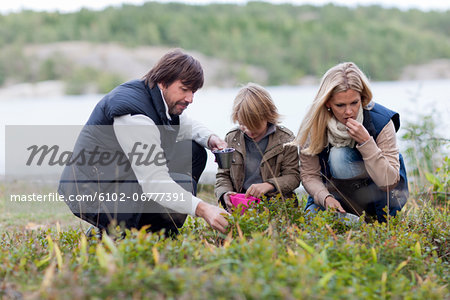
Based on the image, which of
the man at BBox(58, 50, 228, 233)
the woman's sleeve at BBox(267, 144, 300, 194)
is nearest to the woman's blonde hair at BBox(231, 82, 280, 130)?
the woman's sleeve at BBox(267, 144, 300, 194)

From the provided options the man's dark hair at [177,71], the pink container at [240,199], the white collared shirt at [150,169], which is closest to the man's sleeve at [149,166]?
the white collared shirt at [150,169]

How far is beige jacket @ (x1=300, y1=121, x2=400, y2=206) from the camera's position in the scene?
10.5 feet

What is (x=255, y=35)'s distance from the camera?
3691 centimetres

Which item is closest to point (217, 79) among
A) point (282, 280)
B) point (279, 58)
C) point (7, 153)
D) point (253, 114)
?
point (279, 58)

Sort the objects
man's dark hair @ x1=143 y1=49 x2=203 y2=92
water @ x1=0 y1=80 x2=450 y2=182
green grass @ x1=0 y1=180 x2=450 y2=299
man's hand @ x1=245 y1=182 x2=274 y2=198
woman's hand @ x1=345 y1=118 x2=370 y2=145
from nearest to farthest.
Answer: green grass @ x1=0 y1=180 x2=450 y2=299, woman's hand @ x1=345 y1=118 x2=370 y2=145, man's dark hair @ x1=143 y1=49 x2=203 y2=92, man's hand @ x1=245 y1=182 x2=274 y2=198, water @ x1=0 y1=80 x2=450 y2=182

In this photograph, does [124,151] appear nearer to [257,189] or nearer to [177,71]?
[177,71]

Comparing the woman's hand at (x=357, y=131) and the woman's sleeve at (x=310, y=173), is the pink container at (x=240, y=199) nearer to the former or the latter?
the woman's sleeve at (x=310, y=173)

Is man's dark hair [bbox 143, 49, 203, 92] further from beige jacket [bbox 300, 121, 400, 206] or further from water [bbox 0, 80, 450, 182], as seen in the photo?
water [bbox 0, 80, 450, 182]

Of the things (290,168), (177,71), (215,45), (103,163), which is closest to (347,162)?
(290,168)

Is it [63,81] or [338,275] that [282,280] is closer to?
[338,275]

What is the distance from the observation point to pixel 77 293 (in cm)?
165

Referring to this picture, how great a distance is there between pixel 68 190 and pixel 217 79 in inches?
1117

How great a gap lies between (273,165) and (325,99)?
0.72 metres

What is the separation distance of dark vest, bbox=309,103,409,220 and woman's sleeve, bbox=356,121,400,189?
A: 48 millimetres
